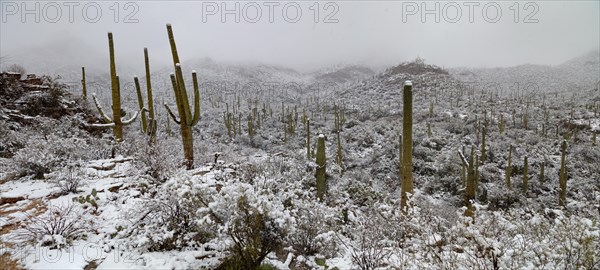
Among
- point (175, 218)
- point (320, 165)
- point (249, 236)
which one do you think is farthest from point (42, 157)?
point (320, 165)

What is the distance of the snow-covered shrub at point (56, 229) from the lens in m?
3.53

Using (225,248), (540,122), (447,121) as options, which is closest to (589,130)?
(540,122)

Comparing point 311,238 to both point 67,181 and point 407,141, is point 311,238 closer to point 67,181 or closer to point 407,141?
point 407,141

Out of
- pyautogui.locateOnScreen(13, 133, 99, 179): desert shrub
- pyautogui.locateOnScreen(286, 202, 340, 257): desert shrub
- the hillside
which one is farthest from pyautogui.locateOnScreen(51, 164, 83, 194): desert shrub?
pyautogui.locateOnScreen(286, 202, 340, 257): desert shrub

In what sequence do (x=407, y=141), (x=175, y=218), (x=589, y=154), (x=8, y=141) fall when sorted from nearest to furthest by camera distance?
(x=175, y=218)
(x=407, y=141)
(x=8, y=141)
(x=589, y=154)

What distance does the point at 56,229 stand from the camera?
3.70 metres

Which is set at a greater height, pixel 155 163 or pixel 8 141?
pixel 8 141

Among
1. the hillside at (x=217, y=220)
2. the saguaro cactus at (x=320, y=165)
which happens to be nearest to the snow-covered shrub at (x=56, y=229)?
the hillside at (x=217, y=220)

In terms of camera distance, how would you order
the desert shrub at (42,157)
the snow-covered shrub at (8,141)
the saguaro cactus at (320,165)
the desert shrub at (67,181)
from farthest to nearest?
the saguaro cactus at (320,165)
the snow-covered shrub at (8,141)
the desert shrub at (42,157)
the desert shrub at (67,181)

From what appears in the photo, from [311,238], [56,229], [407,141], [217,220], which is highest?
[407,141]

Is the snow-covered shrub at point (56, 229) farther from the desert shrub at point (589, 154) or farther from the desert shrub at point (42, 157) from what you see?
the desert shrub at point (589, 154)

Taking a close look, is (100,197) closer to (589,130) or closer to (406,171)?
(406,171)

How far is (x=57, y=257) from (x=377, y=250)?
3885mm

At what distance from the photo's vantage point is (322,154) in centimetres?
907
